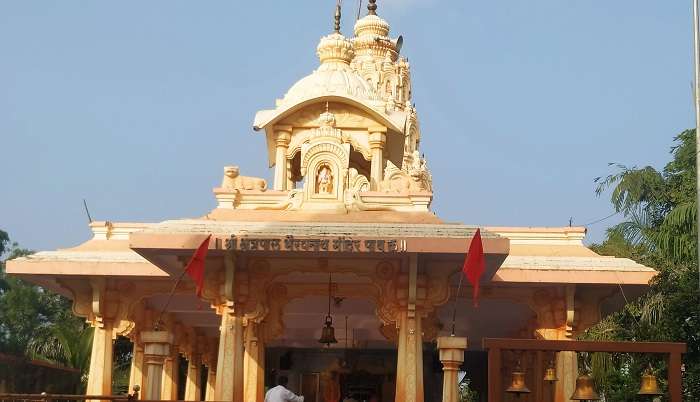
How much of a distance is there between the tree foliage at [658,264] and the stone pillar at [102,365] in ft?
26.3

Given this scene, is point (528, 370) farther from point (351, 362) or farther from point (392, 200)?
point (392, 200)

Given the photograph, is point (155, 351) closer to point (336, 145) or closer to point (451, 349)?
point (451, 349)

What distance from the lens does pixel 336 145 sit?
16891 mm

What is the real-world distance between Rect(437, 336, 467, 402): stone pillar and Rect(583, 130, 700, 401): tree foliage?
4.84 meters

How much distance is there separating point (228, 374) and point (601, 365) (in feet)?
43.9

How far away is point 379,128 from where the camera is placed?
65.9 feet

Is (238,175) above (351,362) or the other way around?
above

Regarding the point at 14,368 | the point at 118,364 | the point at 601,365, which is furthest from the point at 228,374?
the point at 118,364

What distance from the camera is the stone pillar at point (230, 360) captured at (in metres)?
14.5

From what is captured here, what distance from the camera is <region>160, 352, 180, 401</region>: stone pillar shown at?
67.3ft

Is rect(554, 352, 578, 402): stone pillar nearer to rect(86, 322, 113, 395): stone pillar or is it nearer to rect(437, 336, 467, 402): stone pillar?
rect(437, 336, 467, 402): stone pillar

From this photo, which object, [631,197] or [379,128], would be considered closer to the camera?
[379,128]

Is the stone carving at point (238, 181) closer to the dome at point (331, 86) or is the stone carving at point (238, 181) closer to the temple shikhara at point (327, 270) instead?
the temple shikhara at point (327, 270)

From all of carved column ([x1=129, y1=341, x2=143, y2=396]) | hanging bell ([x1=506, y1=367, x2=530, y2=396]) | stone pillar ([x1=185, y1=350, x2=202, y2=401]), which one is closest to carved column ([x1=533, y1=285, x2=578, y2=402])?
hanging bell ([x1=506, y1=367, x2=530, y2=396])
